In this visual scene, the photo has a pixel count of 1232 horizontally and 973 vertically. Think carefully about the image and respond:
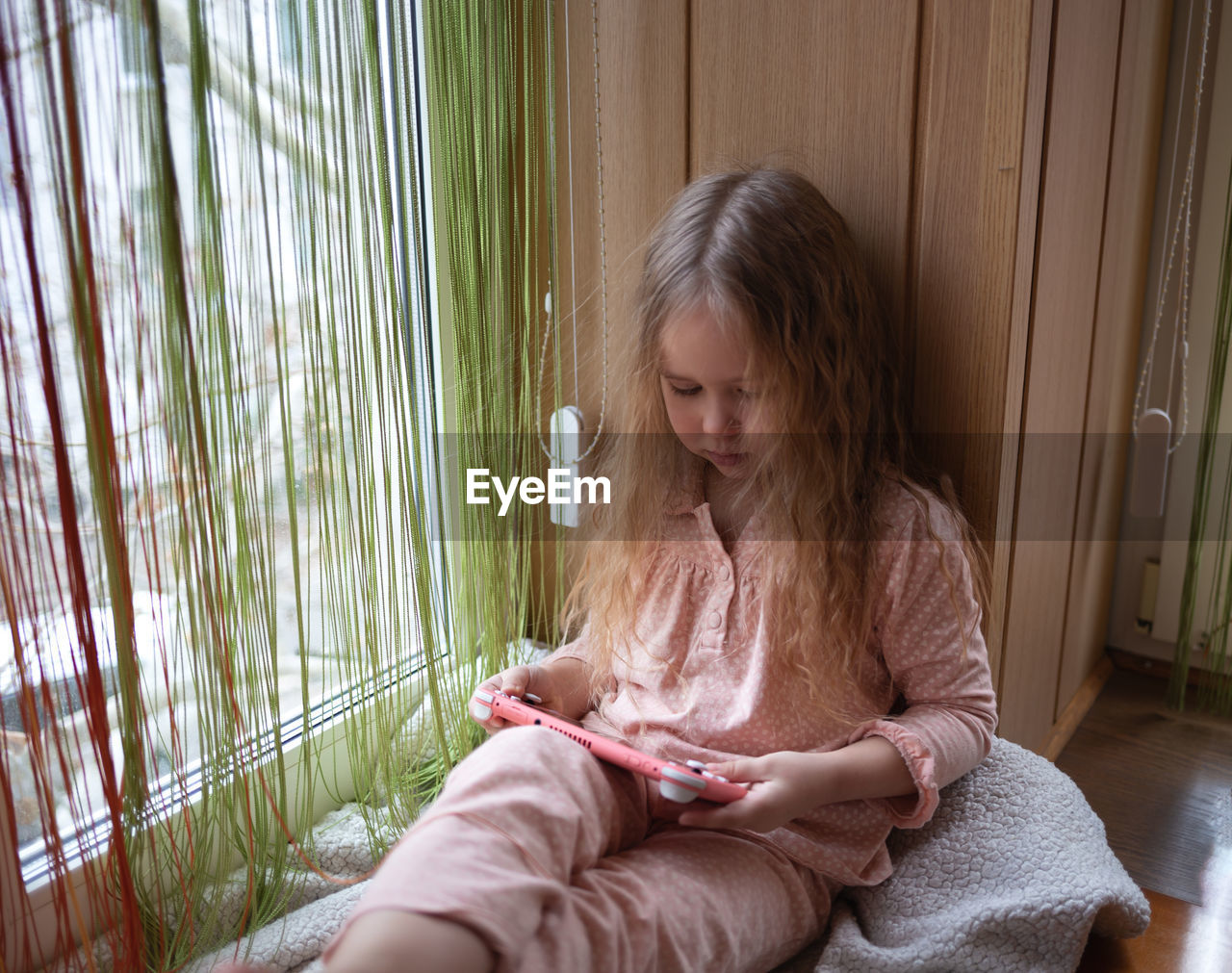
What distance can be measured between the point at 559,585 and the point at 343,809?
0.39 m

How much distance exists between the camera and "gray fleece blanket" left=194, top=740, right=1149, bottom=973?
2.66 feet

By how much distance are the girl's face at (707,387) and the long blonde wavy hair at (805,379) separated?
12 mm

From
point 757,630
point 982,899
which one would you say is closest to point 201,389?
point 757,630

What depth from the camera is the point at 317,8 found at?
90cm

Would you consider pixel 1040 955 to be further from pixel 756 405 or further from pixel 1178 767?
pixel 1178 767

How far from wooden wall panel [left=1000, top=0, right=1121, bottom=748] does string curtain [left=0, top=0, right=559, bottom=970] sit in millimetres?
618

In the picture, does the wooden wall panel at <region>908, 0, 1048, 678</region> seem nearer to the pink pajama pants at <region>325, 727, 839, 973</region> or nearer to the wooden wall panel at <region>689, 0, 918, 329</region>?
the wooden wall panel at <region>689, 0, 918, 329</region>

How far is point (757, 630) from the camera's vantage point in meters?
0.95

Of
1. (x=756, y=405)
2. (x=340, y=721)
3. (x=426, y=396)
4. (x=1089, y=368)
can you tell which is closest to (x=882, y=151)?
(x=756, y=405)

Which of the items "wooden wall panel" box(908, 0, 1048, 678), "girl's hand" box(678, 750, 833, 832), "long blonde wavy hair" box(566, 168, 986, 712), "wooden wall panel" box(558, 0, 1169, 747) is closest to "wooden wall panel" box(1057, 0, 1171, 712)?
"wooden wall panel" box(558, 0, 1169, 747)

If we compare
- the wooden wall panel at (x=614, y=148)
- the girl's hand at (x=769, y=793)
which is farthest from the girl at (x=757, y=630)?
the wooden wall panel at (x=614, y=148)

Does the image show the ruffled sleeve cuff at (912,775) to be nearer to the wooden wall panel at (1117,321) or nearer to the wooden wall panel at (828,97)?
the wooden wall panel at (828,97)

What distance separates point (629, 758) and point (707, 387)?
0.37 meters

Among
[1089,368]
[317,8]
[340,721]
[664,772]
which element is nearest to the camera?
[664,772]
